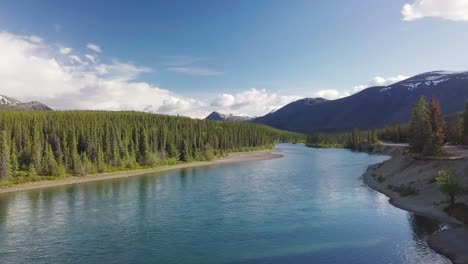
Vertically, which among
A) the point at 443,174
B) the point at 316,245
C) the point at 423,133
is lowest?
the point at 316,245

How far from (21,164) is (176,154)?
5696cm

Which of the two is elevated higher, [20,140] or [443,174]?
[20,140]

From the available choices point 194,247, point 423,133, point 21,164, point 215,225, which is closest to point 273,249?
point 194,247

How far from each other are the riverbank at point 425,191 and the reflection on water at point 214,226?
1794 millimetres

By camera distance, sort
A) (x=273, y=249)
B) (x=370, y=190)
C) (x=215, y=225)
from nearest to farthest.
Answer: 1. (x=273, y=249)
2. (x=215, y=225)
3. (x=370, y=190)

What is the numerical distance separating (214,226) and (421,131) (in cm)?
5898

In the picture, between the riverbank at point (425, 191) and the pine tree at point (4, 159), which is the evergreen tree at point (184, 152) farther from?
the riverbank at point (425, 191)

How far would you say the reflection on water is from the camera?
132ft

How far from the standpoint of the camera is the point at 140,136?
148 m

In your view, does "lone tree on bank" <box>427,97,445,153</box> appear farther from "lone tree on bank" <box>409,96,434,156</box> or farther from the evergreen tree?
the evergreen tree

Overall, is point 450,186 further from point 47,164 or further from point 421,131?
point 47,164

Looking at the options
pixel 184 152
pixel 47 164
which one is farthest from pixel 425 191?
pixel 184 152

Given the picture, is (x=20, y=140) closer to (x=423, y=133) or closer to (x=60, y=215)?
(x=60, y=215)

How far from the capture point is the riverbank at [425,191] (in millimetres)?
40906
